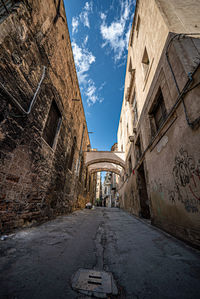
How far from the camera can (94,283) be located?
1.19 m

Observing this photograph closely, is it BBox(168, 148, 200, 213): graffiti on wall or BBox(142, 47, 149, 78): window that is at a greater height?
BBox(142, 47, 149, 78): window

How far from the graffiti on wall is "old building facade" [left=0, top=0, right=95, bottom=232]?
142 inches

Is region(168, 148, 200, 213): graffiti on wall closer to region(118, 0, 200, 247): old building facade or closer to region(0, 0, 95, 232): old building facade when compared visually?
region(118, 0, 200, 247): old building facade

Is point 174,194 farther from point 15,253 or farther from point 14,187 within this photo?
point 14,187

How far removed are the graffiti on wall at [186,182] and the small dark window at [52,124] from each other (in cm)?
394

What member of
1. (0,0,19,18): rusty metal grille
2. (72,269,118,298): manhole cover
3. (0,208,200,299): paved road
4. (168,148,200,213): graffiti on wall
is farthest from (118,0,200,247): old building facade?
(0,0,19,18): rusty metal grille

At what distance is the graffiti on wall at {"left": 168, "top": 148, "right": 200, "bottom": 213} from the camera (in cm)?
227

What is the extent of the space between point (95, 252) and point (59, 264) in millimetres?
615

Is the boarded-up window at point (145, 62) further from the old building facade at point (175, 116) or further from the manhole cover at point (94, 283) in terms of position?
the manhole cover at point (94, 283)

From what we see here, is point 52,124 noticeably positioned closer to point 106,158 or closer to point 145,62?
point 145,62

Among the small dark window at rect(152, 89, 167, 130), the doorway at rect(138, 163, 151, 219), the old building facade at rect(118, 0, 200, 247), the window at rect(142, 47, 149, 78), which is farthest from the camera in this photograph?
the doorway at rect(138, 163, 151, 219)

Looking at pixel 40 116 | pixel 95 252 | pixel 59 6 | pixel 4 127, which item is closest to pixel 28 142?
pixel 4 127

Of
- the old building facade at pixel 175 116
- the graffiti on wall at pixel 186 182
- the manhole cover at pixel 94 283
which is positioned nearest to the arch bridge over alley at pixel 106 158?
the old building facade at pixel 175 116

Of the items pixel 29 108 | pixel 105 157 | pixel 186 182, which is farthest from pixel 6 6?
pixel 105 157
